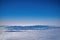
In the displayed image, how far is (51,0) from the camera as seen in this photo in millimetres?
1804

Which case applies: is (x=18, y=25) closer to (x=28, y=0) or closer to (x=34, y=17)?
(x=34, y=17)

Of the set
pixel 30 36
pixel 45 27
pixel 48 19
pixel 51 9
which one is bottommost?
pixel 30 36

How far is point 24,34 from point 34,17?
31 centimetres

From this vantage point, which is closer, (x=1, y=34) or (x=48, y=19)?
(x=1, y=34)

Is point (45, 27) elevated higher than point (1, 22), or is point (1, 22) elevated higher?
point (1, 22)

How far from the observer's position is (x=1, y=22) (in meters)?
1.80

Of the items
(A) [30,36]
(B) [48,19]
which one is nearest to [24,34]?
(A) [30,36]

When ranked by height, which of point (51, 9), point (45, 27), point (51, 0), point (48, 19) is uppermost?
point (51, 0)

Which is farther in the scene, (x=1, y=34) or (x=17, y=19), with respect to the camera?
(x=17, y=19)

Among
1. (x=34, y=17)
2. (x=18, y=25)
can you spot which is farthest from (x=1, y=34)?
(x=34, y=17)

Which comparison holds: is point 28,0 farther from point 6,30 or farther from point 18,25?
point 6,30

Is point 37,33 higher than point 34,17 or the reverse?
the reverse

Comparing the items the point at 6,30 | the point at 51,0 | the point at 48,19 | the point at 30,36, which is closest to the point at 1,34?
the point at 6,30

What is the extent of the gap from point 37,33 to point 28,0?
0.52 m
